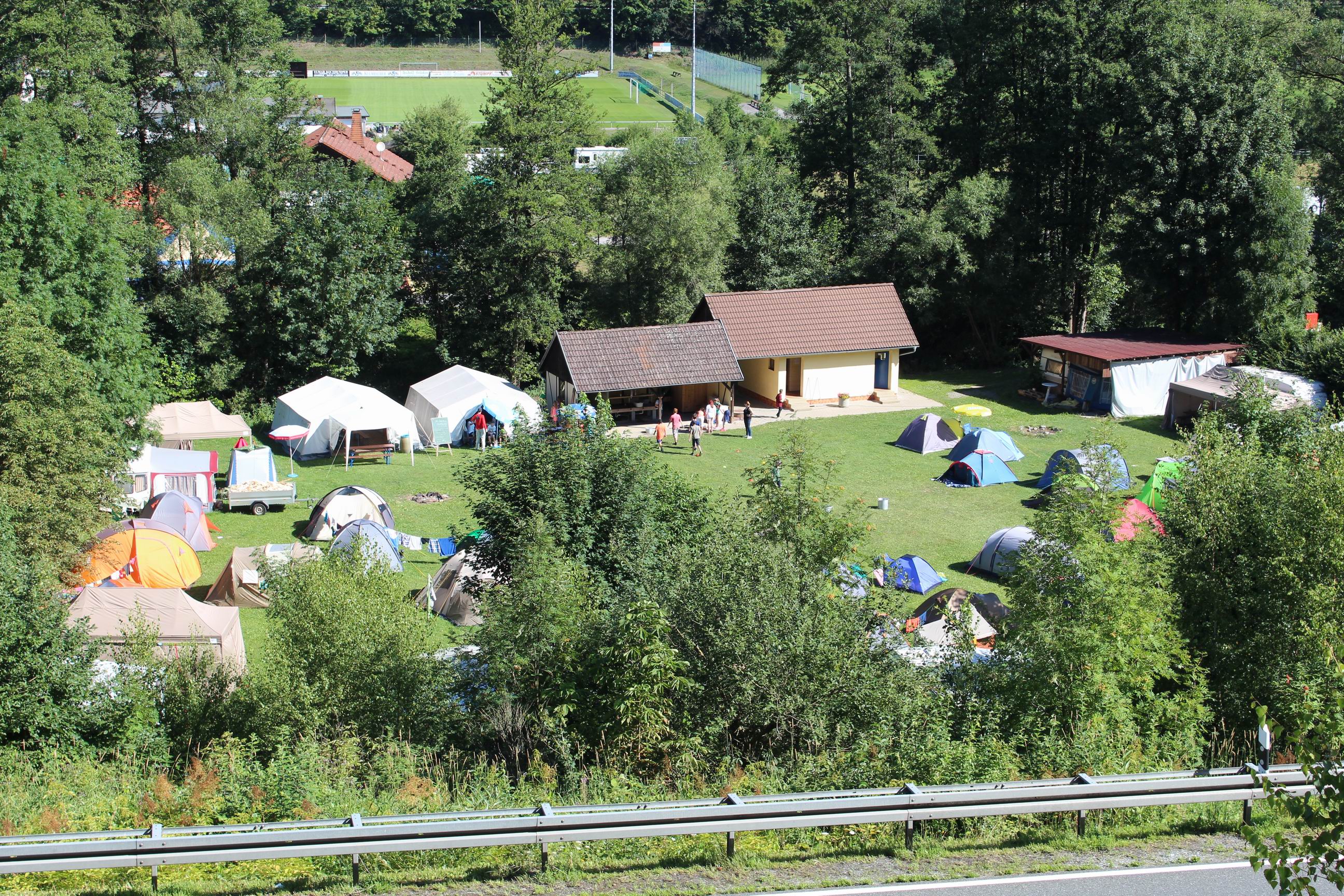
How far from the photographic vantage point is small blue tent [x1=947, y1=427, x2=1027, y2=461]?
84.0ft

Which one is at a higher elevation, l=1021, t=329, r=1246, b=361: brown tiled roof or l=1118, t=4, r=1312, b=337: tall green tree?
l=1118, t=4, r=1312, b=337: tall green tree

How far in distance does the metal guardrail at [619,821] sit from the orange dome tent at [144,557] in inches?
514

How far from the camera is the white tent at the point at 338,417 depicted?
1087 inches

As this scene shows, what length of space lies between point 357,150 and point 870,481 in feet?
124

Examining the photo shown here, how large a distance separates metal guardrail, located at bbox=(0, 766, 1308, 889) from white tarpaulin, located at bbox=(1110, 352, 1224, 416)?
2294 centimetres

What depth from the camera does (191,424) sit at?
86.8ft

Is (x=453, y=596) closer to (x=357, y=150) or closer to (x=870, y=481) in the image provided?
(x=870, y=481)

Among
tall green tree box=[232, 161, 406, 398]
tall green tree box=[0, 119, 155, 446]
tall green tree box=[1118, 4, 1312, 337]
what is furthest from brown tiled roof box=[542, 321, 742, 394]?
tall green tree box=[1118, 4, 1312, 337]

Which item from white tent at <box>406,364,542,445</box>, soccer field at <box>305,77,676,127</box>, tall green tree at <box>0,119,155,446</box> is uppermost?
soccer field at <box>305,77,676,127</box>

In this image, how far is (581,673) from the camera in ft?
33.9

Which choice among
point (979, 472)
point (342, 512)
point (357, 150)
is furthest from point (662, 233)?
point (357, 150)

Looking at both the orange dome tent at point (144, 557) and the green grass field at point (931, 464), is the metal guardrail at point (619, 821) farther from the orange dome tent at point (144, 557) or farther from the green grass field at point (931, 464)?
the orange dome tent at point (144, 557)

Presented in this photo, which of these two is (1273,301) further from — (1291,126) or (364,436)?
(364,436)

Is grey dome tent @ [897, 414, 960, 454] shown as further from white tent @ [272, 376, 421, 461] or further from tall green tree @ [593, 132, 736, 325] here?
white tent @ [272, 376, 421, 461]
